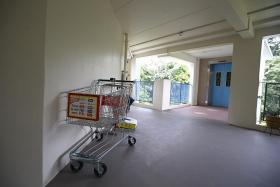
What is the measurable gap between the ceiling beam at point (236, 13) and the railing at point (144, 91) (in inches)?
161

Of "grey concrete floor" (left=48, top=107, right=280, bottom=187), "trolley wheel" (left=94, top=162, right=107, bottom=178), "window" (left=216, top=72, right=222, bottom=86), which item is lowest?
"grey concrete floor" (left=48, top=107, right=280, bottom=187)

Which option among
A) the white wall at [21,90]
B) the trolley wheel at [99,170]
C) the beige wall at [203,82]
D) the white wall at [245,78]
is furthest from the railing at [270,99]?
the white wall at [21,90]

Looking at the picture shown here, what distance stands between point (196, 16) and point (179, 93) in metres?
4.70

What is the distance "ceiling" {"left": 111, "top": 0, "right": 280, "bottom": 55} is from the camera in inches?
121

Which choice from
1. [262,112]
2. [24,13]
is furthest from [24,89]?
[262,112]

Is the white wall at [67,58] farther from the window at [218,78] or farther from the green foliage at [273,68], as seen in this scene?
the green foliage at [273,68]

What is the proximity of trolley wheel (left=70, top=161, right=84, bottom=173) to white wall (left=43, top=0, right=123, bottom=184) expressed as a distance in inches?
4.4

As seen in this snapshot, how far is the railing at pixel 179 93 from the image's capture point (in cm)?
749

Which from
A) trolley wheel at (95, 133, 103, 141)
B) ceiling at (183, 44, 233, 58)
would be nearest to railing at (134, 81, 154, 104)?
ceiling at (183, 44, 233, 58)

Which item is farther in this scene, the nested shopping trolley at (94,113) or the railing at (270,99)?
the railing at (270,99)

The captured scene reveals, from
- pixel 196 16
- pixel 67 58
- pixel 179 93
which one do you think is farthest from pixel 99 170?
pixel 179 93

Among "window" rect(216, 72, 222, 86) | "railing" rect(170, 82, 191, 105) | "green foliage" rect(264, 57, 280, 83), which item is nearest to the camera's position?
"railing" rect(170, 82, 191, 105)

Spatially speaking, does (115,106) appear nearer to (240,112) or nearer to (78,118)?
(78,118)

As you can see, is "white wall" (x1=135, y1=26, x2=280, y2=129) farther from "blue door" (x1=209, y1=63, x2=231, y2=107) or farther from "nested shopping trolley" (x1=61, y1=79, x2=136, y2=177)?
"blue door" (x1=209, y1=63, x2=231, y2=107)
